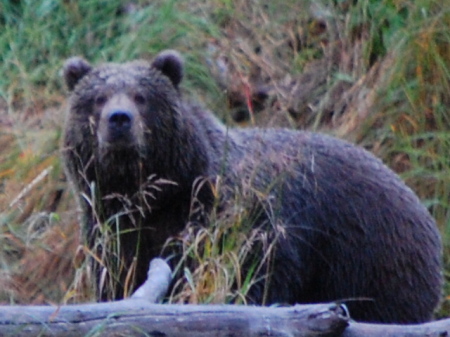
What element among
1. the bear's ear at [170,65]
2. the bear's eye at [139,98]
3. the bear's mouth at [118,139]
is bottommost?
the bear's mouth at [118,139]

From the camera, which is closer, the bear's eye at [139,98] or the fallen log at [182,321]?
the fallen log at [182,321]

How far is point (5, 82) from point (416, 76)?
295 cm

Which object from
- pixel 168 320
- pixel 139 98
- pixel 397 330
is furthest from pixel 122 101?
pixel 397 330

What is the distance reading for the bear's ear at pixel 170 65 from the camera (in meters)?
5.88

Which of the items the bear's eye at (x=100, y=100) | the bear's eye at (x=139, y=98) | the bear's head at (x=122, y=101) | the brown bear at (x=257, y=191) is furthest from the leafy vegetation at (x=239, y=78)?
the bear's eye at (x=139, y=98)

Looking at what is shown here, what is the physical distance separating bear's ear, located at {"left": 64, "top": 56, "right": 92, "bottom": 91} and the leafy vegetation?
0.82 metres

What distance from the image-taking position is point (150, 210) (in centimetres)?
573

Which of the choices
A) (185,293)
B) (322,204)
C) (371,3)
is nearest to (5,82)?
(371,3)

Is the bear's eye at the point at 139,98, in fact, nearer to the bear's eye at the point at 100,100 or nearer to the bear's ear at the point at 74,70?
the bear's eye at the point at 100,100

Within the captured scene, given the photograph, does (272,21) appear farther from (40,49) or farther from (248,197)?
(248,197)

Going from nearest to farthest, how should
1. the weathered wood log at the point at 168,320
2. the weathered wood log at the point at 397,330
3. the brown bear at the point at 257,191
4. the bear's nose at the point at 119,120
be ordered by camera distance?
the weathered wood log at the point at 168,320
the weathered wood log at the point at 397,330
the bear's nose at the point at 119,120
the brown bear at the point at 257,191

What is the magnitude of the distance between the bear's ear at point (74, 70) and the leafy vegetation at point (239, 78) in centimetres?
82

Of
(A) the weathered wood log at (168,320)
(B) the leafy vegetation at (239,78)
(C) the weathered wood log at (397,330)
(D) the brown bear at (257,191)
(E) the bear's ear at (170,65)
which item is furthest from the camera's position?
(B) the leafy vegetation at (239,78)

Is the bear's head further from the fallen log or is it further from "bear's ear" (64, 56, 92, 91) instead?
the fallen log
